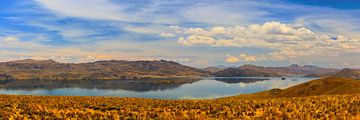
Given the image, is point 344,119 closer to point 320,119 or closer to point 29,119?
point 320,119

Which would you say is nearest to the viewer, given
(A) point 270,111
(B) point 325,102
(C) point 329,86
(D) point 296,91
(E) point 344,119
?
(E) point 344,119

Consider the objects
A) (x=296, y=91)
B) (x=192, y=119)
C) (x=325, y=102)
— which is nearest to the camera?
(x=192, y=119)

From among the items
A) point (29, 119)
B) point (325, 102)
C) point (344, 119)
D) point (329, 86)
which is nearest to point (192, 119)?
point (344, 119)

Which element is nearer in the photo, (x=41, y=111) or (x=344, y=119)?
(x=344, y=119)

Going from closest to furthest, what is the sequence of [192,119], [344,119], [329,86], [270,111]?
[344,119] < [192,119] < [270,111] < [329,86]

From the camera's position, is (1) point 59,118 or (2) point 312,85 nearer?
(1) point 59,118

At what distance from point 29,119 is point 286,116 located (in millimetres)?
17594

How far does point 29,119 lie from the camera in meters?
21.9

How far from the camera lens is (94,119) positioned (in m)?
22.0

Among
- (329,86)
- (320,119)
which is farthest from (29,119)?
(329,86)

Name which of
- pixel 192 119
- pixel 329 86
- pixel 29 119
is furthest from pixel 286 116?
pixel 329 86

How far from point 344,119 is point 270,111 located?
20.1 feet

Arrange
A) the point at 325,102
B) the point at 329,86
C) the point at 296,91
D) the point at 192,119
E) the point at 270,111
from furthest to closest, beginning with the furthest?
1. the point at 296,91
2. the point at 329,86
3. the point at 325,102
4. the point at 270,111
5. the point at 192,119

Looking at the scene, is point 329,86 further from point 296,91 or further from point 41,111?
point 41,111
